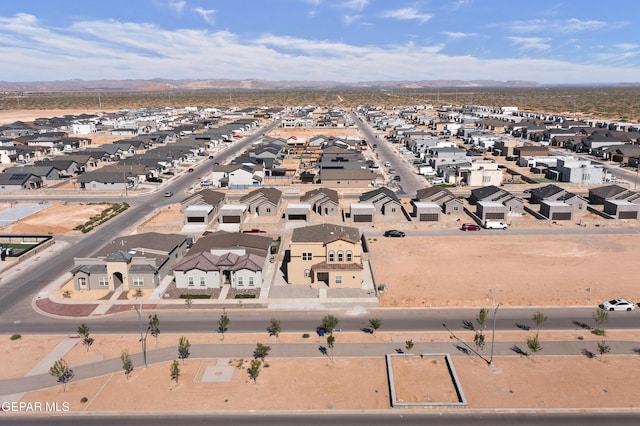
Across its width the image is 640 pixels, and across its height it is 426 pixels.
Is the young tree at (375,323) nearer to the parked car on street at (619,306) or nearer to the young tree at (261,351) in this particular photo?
the young tree at (261,351)

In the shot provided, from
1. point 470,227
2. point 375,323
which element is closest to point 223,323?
point 375,323

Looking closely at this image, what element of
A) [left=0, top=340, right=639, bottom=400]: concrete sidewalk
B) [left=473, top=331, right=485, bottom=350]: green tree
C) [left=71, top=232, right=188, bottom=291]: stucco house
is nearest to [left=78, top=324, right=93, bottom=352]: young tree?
[left=0, top=340, right=639, bottom=400]: concrete sidewalk

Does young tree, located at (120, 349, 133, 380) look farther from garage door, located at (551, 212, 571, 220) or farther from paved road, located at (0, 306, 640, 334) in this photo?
garage door, located at (551, 212, 571, 220)

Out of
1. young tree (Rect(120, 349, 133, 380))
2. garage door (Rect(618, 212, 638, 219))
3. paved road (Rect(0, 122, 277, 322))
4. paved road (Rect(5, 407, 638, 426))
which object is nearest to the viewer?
paved road (Rect(5, 407, 638, 426))

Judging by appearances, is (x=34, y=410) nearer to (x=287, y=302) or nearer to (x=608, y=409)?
(x=287, y=302)

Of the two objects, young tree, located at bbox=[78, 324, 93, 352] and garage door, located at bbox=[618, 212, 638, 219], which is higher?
garage door, located at bbox=[618, 212, 638, 219]
